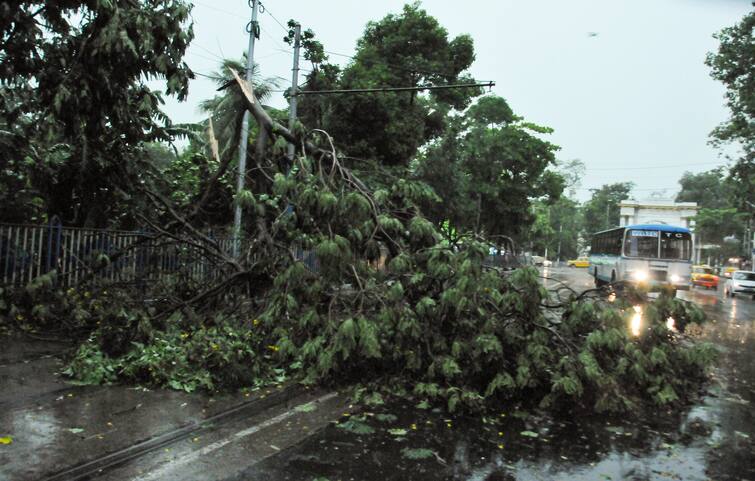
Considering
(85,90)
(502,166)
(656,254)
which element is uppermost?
(502,166)

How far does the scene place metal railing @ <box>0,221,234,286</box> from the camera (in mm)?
8758

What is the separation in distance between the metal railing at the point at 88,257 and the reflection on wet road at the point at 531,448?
15.5 feet

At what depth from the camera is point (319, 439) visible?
464 cm

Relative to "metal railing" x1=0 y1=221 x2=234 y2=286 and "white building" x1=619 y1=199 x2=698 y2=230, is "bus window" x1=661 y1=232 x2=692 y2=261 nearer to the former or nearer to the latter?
"metal railing" x1=0 y1=221 x2=234 y2=286

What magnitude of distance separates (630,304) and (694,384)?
1295mm

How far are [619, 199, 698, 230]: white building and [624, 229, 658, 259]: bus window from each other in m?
59.9

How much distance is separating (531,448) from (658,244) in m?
21.1

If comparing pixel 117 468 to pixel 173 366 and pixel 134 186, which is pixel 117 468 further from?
pixel 134 186

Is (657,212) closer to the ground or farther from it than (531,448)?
farther from it

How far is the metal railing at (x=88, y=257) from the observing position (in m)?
8.76

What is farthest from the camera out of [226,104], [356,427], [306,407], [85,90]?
[226,104]

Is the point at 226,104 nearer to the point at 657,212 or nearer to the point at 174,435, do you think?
the point at 174,435

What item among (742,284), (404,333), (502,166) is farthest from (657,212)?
(404,333)

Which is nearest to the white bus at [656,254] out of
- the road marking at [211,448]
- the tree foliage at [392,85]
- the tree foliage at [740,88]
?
the tree foliage at [740,88]
